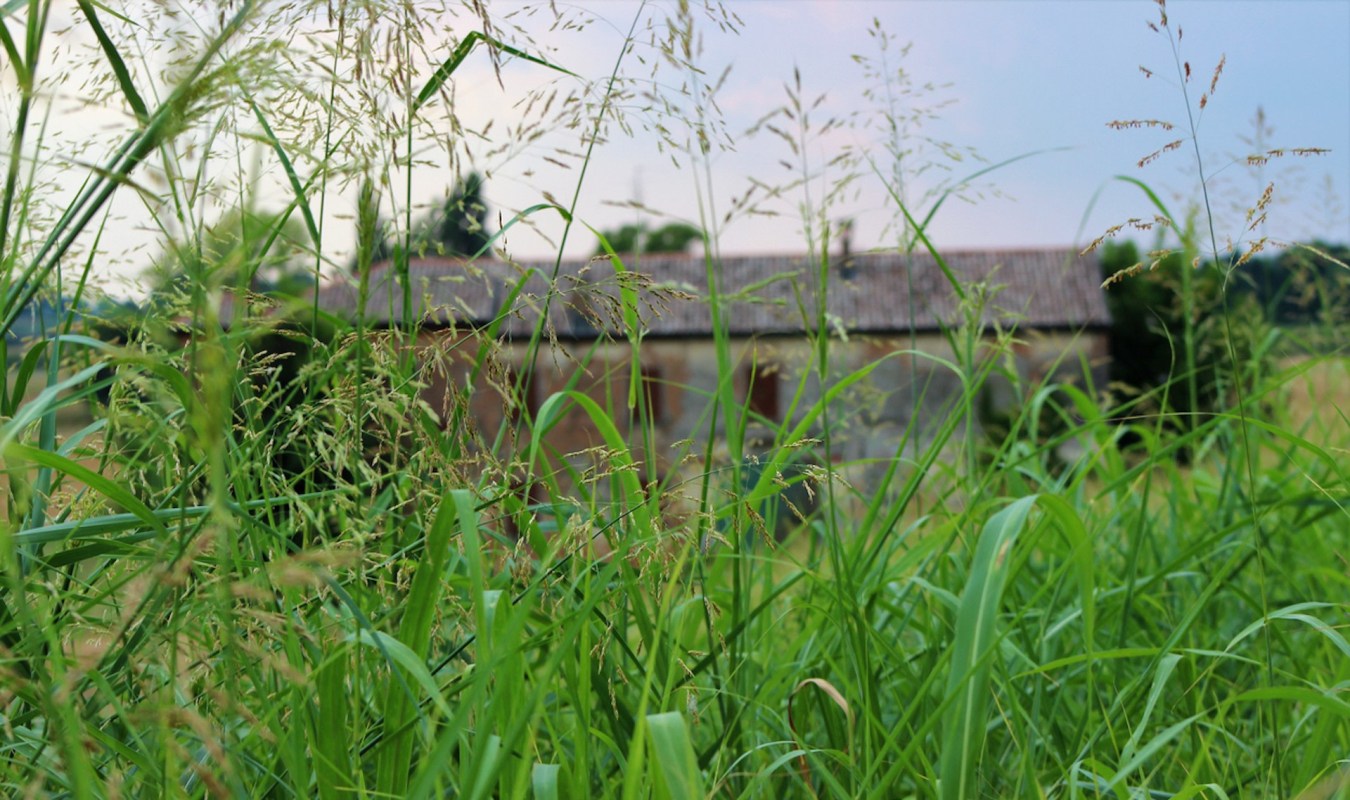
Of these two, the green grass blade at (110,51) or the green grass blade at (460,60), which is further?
the green grass blade at (460,60)

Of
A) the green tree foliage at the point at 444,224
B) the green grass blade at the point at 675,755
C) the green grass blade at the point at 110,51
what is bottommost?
→ the green grass blade at the point at 675,755

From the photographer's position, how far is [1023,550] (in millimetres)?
1632

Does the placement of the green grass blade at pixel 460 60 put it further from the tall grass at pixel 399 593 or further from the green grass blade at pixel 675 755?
the green grass blade at pixel 675 755

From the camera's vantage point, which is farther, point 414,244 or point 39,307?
point 39,307

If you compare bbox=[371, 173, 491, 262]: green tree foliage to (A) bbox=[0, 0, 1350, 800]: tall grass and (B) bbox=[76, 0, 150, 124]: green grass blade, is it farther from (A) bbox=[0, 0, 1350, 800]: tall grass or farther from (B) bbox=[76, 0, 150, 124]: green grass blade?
(B) bbox=[76, 0, 150, 124]: green grass blade

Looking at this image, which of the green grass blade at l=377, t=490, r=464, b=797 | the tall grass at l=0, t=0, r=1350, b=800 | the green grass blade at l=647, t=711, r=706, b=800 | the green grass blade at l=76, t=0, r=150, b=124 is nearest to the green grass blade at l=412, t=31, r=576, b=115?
the tall grass at l=0, t=0, r=1350, b=800

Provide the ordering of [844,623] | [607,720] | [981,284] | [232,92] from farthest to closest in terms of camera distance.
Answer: [981,284], [607,720], [844,623], [232,92]

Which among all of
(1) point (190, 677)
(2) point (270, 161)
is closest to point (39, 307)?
(2) point (270, 161)

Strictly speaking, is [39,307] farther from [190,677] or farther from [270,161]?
[190,677]

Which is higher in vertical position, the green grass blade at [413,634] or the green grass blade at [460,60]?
the green grass blade at [460,60]

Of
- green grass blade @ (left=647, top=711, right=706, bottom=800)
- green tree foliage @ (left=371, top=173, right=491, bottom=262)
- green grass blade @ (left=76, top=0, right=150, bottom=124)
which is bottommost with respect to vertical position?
green grass blade @ (left=647, top=711, right=706, bottom=800)

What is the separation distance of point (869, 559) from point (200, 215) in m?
0.96

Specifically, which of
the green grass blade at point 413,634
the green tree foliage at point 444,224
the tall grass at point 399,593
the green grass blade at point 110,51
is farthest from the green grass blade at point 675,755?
the green grass blade at point 110,51

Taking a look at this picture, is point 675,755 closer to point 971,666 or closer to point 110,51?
point 971,666
